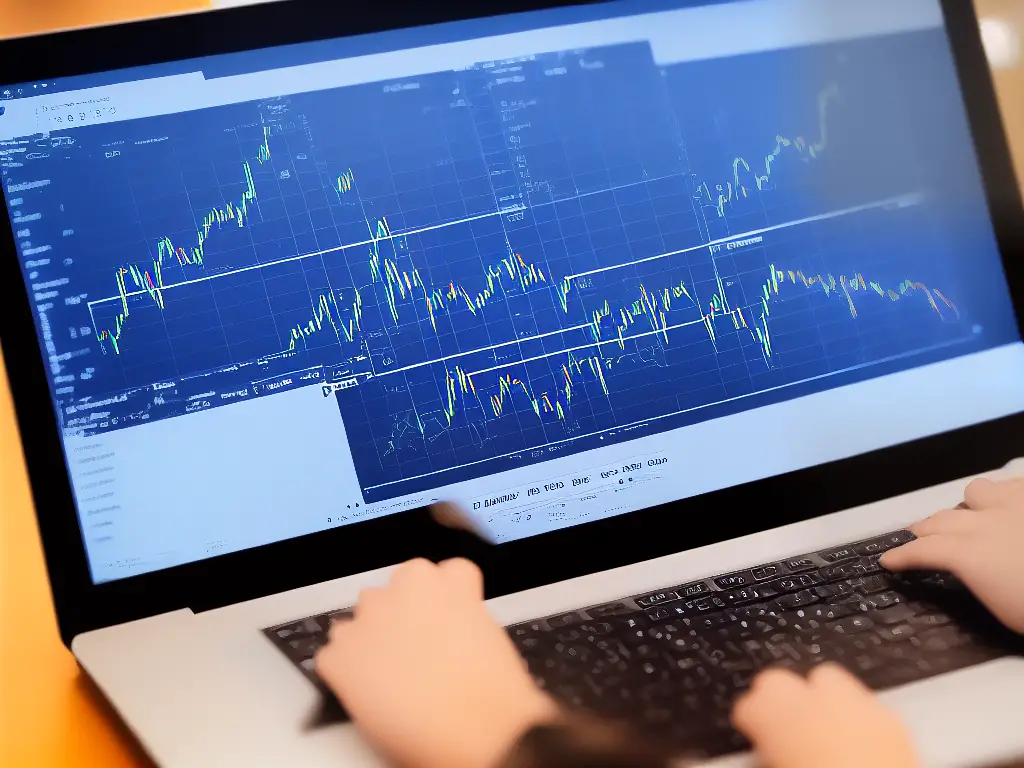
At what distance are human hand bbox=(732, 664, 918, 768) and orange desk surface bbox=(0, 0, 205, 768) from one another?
0.38 metres

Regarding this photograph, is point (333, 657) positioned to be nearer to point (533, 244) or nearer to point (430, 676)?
point (430, 676)

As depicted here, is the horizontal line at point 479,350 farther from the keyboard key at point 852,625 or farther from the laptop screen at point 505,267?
the keyboard key at point 852,625

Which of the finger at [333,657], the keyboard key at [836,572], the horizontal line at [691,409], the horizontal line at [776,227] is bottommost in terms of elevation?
the keyboard key at [836,572]

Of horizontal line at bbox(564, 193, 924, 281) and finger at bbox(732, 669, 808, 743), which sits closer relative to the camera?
finger at bbox(732, 669, 808, 743)

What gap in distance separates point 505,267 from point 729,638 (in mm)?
305

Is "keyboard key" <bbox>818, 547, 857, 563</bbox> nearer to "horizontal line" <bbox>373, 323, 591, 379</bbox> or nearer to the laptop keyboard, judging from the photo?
the laptop keyboard

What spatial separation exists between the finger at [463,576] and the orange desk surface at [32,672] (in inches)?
8.8

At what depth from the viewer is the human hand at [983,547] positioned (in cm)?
61

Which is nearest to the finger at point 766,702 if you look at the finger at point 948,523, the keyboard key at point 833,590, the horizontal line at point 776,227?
the keyboard key at point 833,590

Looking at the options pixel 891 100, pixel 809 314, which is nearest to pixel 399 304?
pixel 809 314

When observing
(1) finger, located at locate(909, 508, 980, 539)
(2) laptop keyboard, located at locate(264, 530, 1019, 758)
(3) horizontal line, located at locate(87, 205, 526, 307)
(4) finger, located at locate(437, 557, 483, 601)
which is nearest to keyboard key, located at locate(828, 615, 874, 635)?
(2) laptop keyboard, located at locate(264, 530, 1019, 758)

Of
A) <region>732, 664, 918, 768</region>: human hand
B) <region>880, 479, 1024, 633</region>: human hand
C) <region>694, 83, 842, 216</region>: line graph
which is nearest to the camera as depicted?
<region>732, 664, 918, 768</region>: human hand

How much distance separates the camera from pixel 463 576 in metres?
0.65

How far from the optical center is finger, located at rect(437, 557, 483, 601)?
25.1 inches
